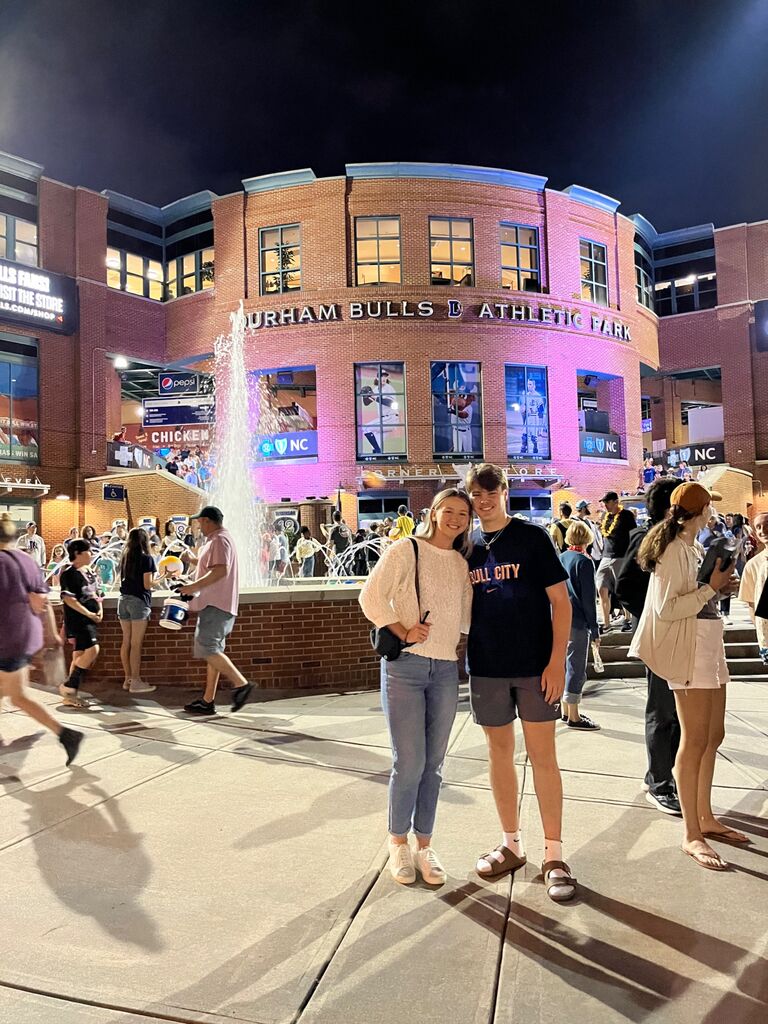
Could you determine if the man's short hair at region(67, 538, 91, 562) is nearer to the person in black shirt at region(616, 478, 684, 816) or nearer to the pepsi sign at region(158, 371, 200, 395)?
the person in black shirt at region(616, 478, 684, 816)

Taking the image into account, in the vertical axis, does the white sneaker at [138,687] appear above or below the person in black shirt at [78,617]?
below

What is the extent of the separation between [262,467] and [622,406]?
1501 cm

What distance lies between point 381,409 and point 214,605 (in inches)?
799

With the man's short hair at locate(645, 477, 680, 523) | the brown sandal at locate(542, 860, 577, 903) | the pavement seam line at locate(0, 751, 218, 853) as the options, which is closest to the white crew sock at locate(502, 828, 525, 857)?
the brown sandal at locate(542, 860, 577, 903)

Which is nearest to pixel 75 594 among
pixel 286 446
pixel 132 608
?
pixel 132 608

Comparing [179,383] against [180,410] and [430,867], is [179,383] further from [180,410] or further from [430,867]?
[430,867]

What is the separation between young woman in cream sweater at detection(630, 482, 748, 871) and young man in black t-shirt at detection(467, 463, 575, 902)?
0.70m

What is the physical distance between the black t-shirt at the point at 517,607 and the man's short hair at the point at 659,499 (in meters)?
1.13

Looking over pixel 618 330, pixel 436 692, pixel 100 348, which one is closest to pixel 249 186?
pixel 100 348

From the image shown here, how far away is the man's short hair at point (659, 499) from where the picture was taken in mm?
4172

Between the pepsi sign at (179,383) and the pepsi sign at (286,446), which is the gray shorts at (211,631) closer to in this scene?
the pepsi sign at (286,446)

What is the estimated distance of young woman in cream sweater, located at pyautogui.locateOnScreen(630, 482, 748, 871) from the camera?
3594 mm

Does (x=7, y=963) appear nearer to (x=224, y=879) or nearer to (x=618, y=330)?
(x=224, y=879)

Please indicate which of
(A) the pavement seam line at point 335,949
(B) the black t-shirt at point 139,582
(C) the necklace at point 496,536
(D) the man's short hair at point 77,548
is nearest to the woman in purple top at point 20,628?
(D) the man's short hair at point 77,548
